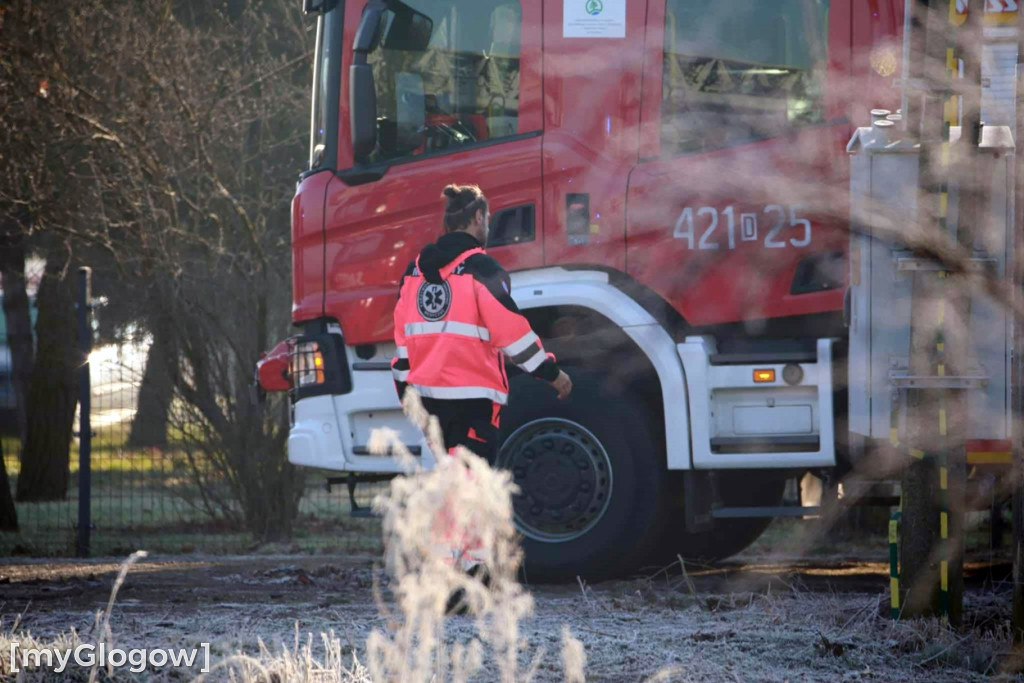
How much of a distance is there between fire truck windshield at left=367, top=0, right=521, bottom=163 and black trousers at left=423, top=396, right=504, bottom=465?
64.5 inches

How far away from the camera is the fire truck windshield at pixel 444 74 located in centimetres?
664

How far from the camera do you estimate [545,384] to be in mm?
6633

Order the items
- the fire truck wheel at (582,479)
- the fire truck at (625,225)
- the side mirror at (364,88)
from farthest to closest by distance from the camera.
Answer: the side mirror at (364,88), the fire truck wheel at (582,479), the fire truck at (625,225)

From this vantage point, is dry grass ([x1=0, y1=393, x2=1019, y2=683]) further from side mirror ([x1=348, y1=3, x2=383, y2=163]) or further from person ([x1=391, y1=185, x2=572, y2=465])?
side mirror ([x1=348, y1=3, x2=383, y2=163])

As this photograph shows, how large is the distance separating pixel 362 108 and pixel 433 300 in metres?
1.53

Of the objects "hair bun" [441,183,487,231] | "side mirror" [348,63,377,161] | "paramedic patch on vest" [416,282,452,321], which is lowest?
"paramedic patch on vest" [416,282,452,321]

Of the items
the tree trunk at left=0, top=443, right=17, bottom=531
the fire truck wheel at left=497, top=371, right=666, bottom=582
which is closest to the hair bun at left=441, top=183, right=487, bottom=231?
the fire truck wheel at left=497, top=371, right=666, bottom=582

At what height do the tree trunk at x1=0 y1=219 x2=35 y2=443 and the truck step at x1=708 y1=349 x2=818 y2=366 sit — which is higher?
the tree trunk at x1=0 y1=219 x2=35 y2=443

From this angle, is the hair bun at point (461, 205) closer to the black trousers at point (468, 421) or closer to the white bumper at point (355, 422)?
the black trousers at point (468, 421)

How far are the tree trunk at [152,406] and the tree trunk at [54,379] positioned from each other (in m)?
2.33

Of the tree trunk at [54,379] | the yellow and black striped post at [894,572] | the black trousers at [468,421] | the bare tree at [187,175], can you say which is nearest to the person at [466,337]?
Answer: the black trousers at [468,421]

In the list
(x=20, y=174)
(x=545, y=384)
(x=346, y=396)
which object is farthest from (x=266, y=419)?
(x=545, y=384)

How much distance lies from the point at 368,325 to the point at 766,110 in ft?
7.59

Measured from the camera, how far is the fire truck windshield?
6.64 meters
